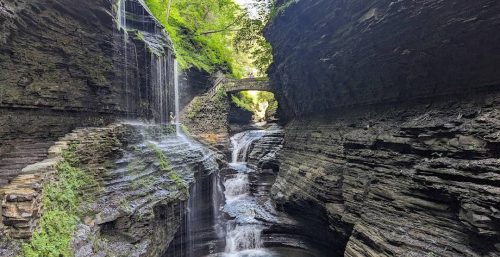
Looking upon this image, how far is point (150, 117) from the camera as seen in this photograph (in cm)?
1445

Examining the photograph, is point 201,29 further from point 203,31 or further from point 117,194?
point 117,194

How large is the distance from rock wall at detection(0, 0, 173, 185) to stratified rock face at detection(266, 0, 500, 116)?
7.76 meters

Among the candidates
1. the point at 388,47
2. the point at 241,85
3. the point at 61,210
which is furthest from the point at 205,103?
the point at 61,210

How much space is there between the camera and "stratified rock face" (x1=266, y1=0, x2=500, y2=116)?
6867 millimetres

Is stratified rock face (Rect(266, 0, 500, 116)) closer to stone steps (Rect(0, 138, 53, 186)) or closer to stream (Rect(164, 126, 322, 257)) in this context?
stream (Rect(164, 126, 322, 257))

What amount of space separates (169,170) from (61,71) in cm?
497

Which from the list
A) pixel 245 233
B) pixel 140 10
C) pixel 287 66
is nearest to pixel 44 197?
pixel 245 233

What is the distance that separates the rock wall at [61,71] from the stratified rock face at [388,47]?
7765mm

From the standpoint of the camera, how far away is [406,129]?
8.17m

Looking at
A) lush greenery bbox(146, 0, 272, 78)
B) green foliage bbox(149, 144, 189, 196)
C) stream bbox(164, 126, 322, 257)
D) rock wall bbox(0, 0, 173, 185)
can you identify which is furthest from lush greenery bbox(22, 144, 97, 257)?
lush greenery bbox(146, 0, 272, 78)

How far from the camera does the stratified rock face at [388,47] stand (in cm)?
687

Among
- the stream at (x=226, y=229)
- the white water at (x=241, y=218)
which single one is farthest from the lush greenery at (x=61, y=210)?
the white water at (x=241, y=218)

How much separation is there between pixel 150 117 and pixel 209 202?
5.28 meters

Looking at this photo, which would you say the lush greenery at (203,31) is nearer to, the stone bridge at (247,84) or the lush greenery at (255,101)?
the stone bridge at (247,84)
